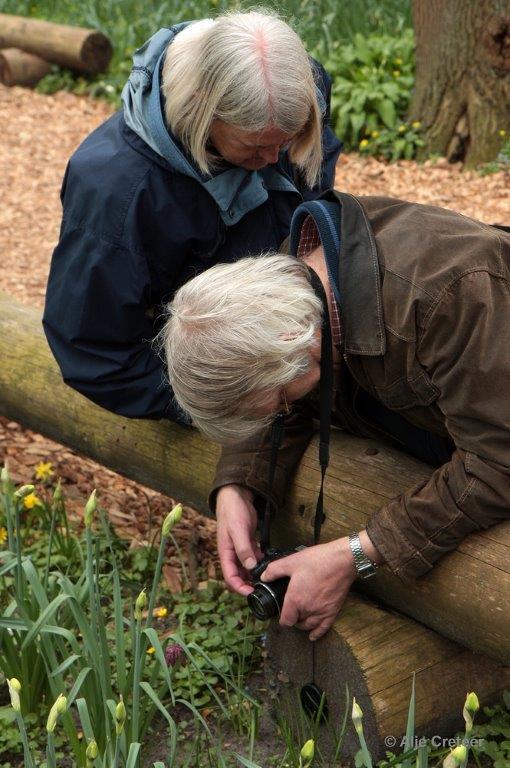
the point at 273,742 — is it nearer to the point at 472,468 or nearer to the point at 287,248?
the point at 472,468

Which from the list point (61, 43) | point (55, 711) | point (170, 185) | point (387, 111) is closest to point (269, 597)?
point (55, 711)

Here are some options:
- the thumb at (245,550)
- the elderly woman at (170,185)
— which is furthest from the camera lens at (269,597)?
the elderly woman at (170,185)

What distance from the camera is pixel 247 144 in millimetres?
2527

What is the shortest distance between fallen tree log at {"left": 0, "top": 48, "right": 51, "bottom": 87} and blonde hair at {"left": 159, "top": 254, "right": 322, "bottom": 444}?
704 centimetres

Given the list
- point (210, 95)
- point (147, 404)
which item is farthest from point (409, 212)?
point (147, 404)

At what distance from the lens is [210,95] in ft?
8.02

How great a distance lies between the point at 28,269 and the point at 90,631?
403 cm

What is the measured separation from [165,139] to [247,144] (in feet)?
0.70

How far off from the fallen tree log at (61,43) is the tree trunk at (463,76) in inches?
124

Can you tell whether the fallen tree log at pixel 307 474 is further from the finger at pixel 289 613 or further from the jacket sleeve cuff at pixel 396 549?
the finger at pixel 289 613

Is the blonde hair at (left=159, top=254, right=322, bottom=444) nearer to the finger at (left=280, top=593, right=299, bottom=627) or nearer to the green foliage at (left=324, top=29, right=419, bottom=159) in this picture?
the finger at (left=280, top=593, right=299, bottom=627)

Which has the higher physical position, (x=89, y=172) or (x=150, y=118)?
(x=150, y=118)

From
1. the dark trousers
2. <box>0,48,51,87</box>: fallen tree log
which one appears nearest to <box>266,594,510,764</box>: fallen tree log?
the dark trousers

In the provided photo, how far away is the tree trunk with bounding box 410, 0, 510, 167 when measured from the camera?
5.85 meters
